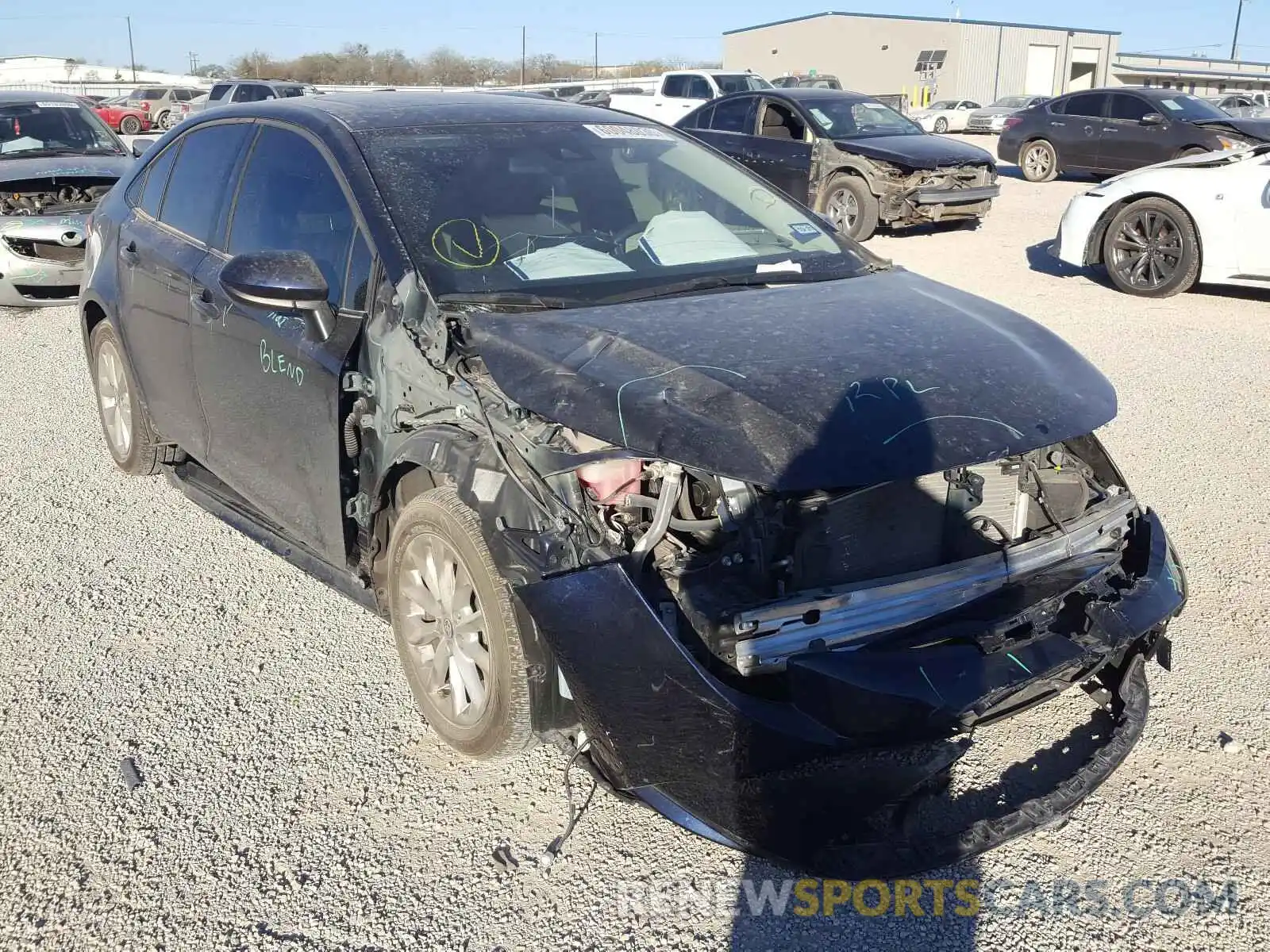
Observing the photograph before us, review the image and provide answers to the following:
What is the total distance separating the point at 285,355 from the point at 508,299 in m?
0.81

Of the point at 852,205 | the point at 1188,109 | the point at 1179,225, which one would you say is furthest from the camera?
the point at 1188,109

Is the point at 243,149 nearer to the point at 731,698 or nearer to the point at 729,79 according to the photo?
the point at 731,698

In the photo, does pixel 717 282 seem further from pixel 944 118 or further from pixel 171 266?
pixel 944 118

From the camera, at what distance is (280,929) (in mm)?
2479

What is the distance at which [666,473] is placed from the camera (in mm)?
2561

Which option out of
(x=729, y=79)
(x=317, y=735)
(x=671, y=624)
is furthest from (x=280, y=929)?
(x=729, y=79)

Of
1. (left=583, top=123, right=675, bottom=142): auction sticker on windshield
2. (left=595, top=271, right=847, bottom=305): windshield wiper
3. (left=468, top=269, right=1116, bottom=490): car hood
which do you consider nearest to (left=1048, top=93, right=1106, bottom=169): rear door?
(left=583, top=123, right=675, bottom=142): auction sticker on windshield

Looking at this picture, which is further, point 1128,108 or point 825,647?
point 1128,108

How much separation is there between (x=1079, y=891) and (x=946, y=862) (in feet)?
1.32

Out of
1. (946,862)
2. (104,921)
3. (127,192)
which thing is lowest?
(104,921)

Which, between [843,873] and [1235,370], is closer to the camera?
[843,873]

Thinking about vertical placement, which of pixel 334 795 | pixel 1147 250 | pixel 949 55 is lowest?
pixel 334 795

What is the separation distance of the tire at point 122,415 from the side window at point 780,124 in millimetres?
9724

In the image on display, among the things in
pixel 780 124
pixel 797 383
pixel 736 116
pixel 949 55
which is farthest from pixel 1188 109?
pixel 949 55
